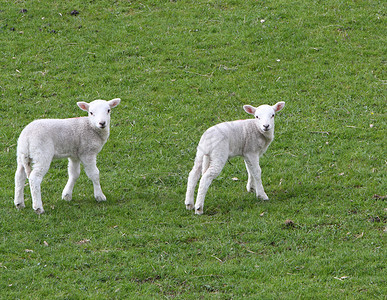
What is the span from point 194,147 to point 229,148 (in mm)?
2817

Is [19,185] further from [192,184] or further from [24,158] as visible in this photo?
[192,184]

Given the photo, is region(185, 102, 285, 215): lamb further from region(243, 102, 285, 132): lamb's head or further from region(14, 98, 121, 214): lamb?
region(14, 98, 121, 214): lamb

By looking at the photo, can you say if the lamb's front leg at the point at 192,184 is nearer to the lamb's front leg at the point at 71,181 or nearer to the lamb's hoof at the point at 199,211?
the lamb's hoof at the point at 199,211

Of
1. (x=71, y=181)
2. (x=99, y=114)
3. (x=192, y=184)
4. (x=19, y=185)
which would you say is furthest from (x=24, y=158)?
(x=192, y=184)

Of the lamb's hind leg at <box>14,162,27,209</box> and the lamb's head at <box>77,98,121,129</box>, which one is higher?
the lamb's head at <box>77,98,121,129</box>

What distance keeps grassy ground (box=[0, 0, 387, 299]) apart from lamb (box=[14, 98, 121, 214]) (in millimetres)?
392

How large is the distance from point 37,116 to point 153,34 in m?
5.09

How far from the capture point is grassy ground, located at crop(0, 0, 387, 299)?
859 cm

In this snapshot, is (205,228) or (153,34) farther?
(153,34)

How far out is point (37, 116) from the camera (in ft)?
48.9

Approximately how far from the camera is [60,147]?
→ 10.6 metres

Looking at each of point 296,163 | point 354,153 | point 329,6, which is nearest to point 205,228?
point 296,163

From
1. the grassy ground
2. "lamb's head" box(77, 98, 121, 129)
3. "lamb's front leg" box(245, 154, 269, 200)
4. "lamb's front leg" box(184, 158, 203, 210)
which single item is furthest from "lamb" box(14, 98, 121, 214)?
"lamb's front leg" box(245, 154, 269, 200)

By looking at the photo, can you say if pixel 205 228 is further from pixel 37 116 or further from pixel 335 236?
pixel 37 116
